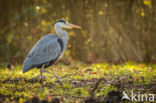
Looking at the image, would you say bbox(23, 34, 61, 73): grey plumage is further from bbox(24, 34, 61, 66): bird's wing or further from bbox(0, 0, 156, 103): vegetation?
bbox(0, 0, 156, 103): vegetation

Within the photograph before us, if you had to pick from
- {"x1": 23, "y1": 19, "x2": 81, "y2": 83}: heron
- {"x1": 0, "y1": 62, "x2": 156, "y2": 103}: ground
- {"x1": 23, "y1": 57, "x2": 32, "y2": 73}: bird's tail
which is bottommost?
{"x1": 0, "y1": 62, "x2": 156, "y2": 103}: ground

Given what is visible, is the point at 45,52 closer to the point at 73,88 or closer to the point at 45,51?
the point at 45,51

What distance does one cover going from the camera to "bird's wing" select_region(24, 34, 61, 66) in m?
5.74

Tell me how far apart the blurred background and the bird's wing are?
372cm

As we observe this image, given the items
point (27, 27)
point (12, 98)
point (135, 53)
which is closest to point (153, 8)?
point (135, 53)

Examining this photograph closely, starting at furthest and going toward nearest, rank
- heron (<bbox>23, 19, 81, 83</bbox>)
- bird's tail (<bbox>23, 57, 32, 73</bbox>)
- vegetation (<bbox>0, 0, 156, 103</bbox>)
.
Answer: vegetation (<bbox>0, 0, 156, 103</bbox>) → heron (<bbox>23, 19, 81, 83</bbox>) → bird's tail (<bbox>23, 57, 32, 73</bbox>)

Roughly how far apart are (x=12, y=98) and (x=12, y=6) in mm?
6974

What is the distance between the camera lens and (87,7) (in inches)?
394

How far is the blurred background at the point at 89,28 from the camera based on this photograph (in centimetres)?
968

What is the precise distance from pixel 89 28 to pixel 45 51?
4.48m

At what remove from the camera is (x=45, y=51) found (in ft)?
19.0

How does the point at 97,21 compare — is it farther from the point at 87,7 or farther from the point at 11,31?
the point at 11,31

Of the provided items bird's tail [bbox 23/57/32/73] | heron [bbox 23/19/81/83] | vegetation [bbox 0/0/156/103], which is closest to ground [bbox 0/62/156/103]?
bird's tail [bbox 23/57/32/73]

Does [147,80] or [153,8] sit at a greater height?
[153,8]
